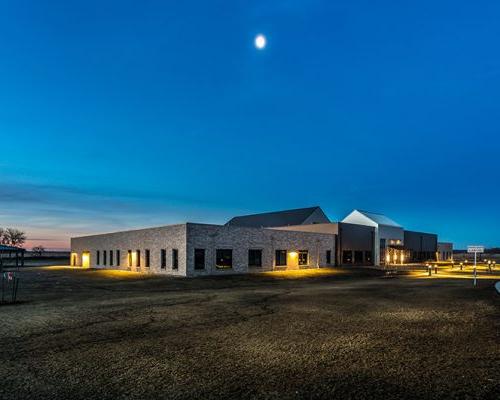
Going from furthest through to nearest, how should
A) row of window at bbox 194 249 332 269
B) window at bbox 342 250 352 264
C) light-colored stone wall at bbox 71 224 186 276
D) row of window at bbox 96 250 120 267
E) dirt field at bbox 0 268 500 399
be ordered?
window at bbox 342 250 352 264 → row of window at bbox 96 250 120 267 → row of window at bbox 194 249 332 269 → light-colored stone wall at bbox 71 224 186 276 → dirt field at bbox 0 268 500 399

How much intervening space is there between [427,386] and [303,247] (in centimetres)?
3530

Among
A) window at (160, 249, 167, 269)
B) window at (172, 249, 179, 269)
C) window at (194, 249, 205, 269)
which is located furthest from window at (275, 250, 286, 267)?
window at (160, 249, 167, 269)

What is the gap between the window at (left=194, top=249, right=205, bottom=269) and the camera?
29673 mm

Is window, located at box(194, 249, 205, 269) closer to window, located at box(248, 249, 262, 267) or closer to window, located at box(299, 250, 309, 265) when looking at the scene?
window, located at box(248, 249, 262, 267)

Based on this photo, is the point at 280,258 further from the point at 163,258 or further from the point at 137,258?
the point at 137,258

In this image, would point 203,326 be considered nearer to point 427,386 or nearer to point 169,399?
point 169,399

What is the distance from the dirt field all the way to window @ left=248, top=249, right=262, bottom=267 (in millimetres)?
21061

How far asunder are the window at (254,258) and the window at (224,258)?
2.42 meters

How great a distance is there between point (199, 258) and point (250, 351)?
23276mm

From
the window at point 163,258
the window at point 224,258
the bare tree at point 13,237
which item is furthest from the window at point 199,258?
the bare tree at point 13,237

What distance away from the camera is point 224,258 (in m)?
31.9

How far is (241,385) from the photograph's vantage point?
5.46 metres

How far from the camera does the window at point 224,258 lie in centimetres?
3139

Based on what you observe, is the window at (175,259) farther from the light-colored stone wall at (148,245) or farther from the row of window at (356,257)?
the row of window at (356,257)
